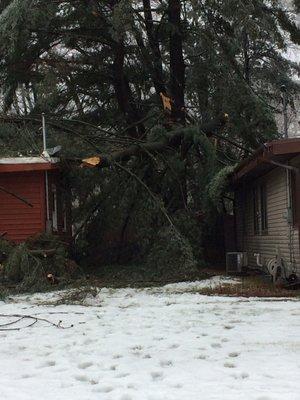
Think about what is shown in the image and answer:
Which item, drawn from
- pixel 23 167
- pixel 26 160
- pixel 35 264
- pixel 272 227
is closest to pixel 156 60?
pixel 26 160

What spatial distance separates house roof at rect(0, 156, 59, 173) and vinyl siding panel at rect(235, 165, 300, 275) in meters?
5.44

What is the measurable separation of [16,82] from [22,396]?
585 inches

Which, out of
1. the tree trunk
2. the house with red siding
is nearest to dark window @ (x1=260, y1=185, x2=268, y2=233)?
the tree trunk

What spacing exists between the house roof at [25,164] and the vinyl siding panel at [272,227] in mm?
5440

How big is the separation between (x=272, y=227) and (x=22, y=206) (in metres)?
6.28

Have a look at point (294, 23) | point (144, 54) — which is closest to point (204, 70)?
point (144, 54)

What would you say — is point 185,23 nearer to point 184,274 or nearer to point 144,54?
point 144,54

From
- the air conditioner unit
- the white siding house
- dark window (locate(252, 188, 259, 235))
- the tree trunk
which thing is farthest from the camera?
the tree trunk

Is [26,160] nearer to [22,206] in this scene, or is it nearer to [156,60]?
[22,206]

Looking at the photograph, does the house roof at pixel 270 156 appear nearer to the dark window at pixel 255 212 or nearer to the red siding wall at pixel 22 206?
the dark window at pixel 255 212

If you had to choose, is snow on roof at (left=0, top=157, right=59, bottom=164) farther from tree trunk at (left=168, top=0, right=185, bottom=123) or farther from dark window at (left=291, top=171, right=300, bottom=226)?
dark window at (left=291, top=171, right=300, bottom=226)

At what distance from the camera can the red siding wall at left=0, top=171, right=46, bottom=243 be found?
13898 mm

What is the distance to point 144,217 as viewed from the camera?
14180mm

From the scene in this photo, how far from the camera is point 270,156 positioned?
34.4 ft
